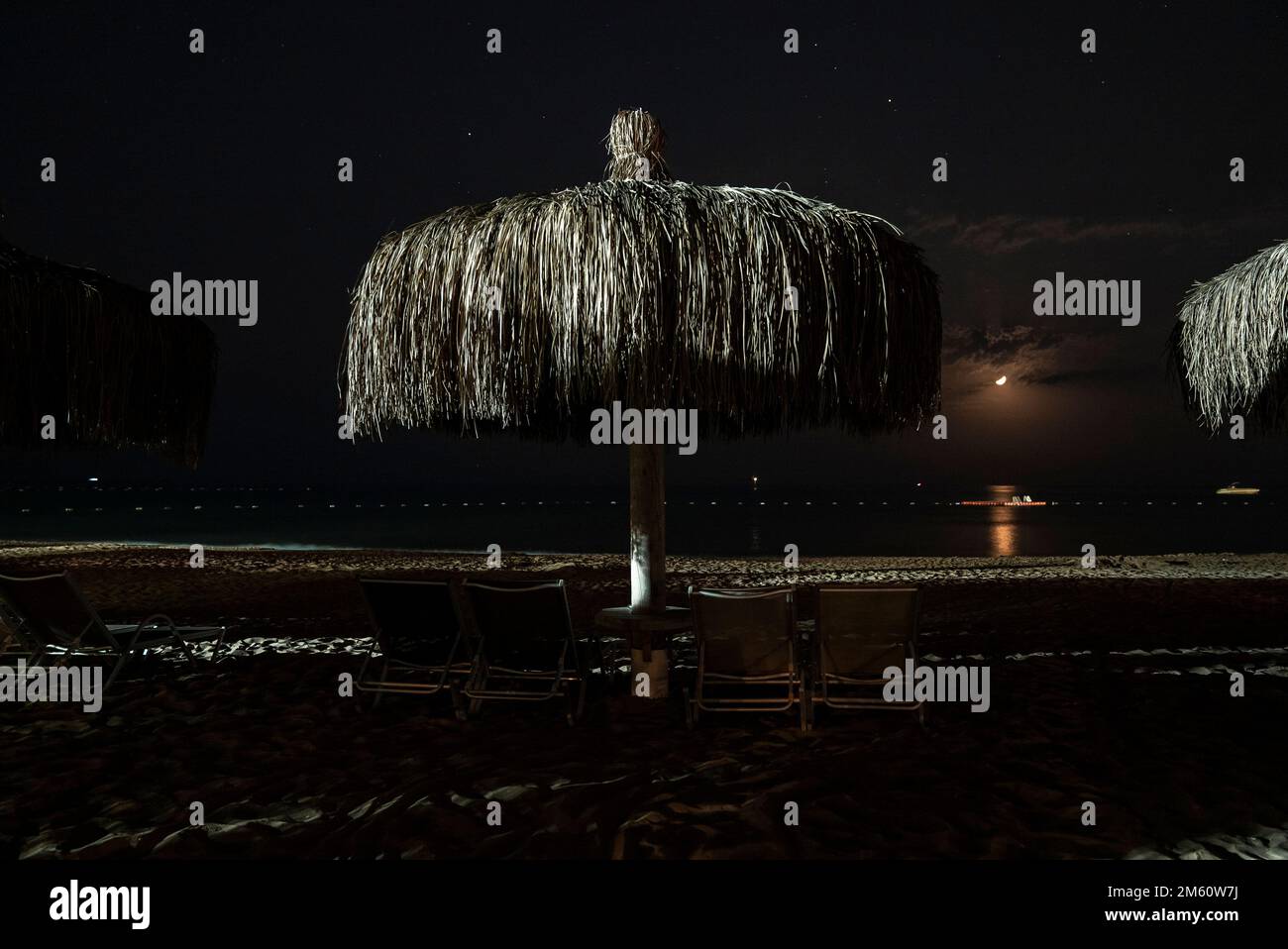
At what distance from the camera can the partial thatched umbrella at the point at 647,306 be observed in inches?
140

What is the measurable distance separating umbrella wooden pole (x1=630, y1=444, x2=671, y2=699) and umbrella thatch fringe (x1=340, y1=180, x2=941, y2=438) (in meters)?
0.61

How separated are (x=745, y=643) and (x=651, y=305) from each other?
182 centimetres

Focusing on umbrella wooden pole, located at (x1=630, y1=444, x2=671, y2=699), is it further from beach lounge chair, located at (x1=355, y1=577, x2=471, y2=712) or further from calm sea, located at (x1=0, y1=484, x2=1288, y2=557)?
calm sea, located at (x1=0, y1=484, x2=1288, y2=557)

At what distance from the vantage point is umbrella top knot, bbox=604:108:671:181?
14.8 feet

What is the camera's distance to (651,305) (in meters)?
3.52

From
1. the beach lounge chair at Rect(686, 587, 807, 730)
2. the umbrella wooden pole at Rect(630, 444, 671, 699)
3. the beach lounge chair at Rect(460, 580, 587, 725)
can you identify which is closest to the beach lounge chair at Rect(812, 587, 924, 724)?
the beach lounge chair at Rect(686, 587, 807, 730)


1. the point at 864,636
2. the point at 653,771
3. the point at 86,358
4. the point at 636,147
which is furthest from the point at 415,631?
the point at 636,147

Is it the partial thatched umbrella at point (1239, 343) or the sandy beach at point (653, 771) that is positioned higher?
the partial thatched umbrella at point (1239, 343)

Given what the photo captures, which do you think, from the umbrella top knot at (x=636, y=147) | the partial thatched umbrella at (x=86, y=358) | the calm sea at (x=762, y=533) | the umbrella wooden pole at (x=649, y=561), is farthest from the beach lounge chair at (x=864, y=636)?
the calm sea at (x=762, y=533)

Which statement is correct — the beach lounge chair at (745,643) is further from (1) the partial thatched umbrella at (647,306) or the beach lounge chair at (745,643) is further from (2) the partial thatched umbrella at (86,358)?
(2) the partial thatched umbrella at (86,358)

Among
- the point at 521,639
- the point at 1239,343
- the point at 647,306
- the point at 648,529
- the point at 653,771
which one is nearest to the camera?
the point at 653,771

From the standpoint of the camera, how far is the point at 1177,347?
5.46 meters

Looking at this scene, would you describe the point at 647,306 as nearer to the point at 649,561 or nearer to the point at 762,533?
the point at 649,561
